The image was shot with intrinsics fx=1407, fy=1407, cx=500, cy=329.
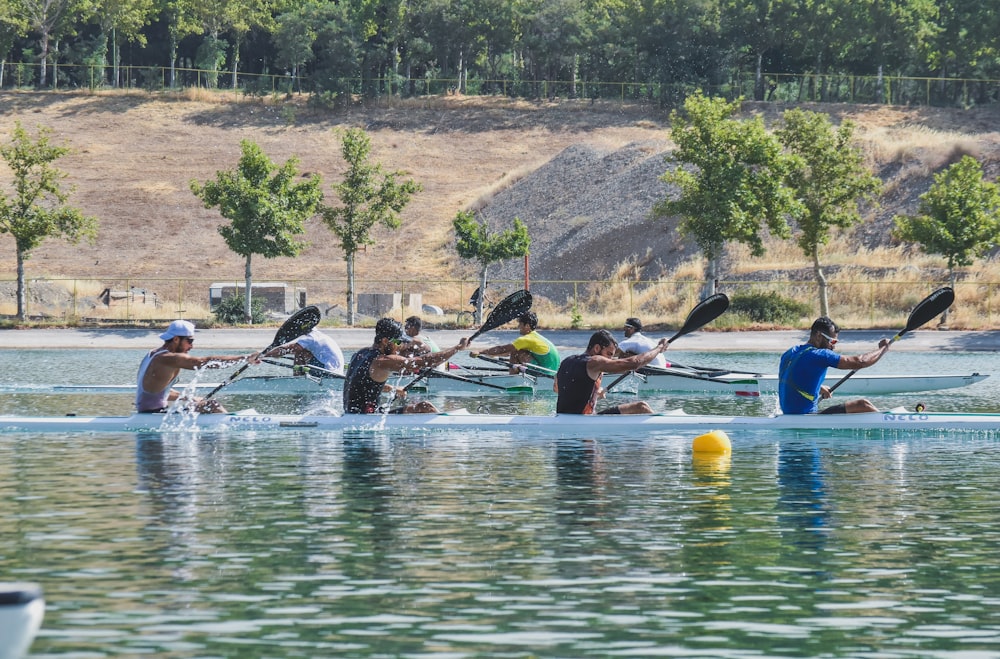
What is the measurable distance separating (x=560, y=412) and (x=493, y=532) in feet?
23.0

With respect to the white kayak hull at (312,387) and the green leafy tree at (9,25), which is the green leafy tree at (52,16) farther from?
the white kayak hull at (312,387)

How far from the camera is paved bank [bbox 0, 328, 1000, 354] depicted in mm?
42188

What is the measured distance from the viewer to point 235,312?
50.0 m

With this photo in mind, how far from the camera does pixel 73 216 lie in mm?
49562

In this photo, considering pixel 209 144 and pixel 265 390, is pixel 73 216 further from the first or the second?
pixel 209 144

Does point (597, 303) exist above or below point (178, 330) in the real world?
above

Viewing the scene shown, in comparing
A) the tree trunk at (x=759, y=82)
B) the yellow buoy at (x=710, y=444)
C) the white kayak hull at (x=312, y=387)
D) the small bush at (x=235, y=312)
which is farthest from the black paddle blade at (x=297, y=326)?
the tree trunk at (x=759, y=82)

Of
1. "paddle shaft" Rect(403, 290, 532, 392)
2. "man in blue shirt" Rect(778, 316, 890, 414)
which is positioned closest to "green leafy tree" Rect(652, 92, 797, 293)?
"paddle shaft" Rect(403, 290, 532, 392)

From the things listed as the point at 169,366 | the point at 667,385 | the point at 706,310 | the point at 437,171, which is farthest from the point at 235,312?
the point at 437,171

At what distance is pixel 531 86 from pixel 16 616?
9646 cm

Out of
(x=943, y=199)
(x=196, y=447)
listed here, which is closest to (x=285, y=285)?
(x=943, y=199)

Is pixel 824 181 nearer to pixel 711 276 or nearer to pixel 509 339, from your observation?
pixel 711 276

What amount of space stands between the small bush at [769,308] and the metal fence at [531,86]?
46331 millimetres

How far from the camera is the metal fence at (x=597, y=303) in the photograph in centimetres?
4975
